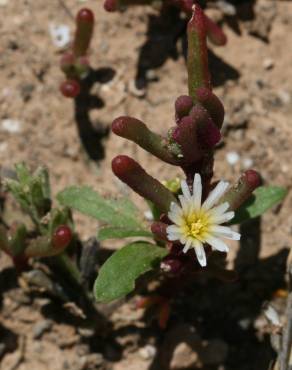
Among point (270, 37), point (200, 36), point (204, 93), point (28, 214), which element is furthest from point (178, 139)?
point (270, 37)

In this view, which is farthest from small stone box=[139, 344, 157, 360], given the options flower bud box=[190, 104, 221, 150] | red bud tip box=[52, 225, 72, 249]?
flower bud box=[190, 104, 221, 150]

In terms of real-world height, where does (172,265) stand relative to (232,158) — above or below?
below

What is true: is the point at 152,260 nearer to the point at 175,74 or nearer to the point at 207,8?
the point at 175,74

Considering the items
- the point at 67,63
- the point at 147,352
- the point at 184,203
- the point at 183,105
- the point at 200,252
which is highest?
the point at 67,63

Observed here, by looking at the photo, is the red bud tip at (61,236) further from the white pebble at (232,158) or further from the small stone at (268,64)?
the small stone at (268,64)

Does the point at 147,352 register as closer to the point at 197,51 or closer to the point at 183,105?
the point at 183,105

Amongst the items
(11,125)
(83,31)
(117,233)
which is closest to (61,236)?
(117,233)

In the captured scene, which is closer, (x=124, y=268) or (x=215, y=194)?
(x=215, y=194)

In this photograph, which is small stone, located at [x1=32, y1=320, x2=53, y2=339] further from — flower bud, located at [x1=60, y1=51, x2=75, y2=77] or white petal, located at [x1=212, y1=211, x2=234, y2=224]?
flower bud, located at [x1=60, y1=51, x2=75, y2=77]
